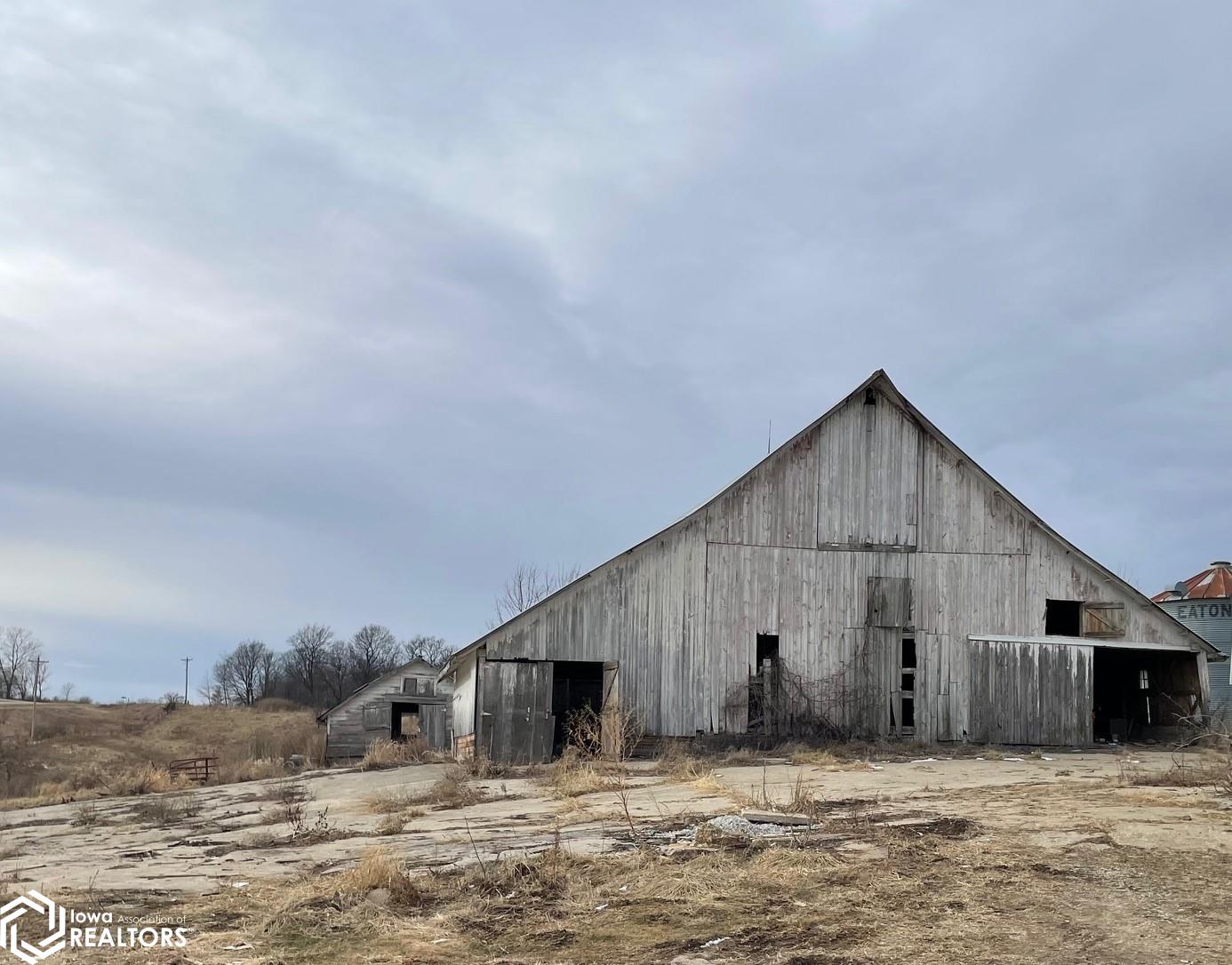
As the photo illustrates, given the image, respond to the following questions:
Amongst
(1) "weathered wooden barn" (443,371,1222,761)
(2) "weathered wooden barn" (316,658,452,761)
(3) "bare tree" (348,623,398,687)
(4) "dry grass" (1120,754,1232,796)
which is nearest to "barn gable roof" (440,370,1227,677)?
(1) "weathered wooden barn" (443,371,1222,761)

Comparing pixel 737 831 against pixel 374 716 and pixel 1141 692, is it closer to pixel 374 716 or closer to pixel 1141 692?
pixel 1141 692

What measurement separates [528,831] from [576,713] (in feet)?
43.9

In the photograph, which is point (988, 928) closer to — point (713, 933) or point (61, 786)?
point (713, 933)

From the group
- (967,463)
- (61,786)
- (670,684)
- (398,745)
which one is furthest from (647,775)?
(61,786)

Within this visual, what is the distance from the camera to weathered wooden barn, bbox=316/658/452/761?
138ft

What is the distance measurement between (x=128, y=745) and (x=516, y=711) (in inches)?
1808

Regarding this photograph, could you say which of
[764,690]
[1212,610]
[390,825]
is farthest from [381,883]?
[1212,610]

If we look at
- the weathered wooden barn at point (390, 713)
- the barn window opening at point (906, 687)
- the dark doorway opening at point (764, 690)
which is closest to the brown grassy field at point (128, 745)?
the weathered wooden barn at point (390, 713)

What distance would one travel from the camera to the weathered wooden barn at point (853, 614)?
23.2 m

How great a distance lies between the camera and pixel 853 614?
A: 2420cm

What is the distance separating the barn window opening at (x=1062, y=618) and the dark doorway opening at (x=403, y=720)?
25656 millimetres

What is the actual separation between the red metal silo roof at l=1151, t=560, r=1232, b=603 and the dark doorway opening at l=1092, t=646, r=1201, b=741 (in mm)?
5002

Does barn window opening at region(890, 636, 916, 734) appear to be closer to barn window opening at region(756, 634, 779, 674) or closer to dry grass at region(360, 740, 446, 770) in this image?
barn window opening at region(756, 634, 779, 674)

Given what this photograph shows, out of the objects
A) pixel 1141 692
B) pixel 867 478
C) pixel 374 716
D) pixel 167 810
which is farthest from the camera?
pixel 374 716
